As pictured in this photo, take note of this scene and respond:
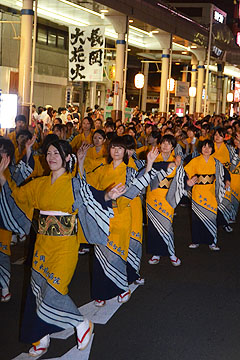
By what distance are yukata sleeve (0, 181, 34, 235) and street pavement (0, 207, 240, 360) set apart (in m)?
0.91

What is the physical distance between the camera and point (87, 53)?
1739 cm

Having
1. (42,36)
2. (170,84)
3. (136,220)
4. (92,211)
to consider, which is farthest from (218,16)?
(92,211)

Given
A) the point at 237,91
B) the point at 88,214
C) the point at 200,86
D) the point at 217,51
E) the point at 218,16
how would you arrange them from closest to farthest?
the point at 88,214 → the point at 200,86 → the point at 217,51 → the point at 218,16 → the point at 237,91

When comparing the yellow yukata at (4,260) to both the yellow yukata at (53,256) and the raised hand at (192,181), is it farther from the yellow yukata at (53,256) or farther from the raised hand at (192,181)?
the raised hand at (192,181)

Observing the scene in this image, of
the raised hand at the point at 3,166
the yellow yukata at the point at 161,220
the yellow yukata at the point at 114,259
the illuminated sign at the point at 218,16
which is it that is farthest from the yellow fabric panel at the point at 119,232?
the illuminated sign at the point at 218,16

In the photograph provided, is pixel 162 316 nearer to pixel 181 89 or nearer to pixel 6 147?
pixel 6 147

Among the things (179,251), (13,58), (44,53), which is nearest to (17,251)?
(179,251)

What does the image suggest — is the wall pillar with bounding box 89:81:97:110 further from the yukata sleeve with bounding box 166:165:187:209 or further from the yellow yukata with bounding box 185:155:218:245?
the yukata sleeve with bounding box 166:165:187:209

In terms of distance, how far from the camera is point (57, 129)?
10781 millimetres

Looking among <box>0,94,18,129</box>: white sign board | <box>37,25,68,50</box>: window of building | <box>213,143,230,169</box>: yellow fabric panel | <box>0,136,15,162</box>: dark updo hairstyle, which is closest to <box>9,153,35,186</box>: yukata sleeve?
<box>0,136,15,162</box>: dark updo hairstyle

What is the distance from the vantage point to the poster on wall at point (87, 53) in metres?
17.1

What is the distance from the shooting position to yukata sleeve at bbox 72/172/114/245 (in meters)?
5.02

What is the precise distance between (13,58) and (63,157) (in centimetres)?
1648

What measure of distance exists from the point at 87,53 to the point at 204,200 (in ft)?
31.7
